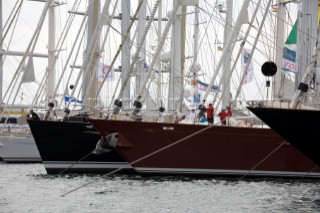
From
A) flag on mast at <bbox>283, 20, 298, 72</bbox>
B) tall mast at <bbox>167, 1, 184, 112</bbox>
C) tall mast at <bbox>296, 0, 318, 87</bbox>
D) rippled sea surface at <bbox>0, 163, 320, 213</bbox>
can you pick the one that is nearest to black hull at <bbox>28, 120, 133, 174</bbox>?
rippled sea surface at <bbox>0, 163, 320, 213</bbox>

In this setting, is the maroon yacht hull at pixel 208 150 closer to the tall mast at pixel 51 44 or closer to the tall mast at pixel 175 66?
the tall mast at pixel 175 66

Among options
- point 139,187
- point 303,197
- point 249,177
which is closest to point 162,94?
point 249,177

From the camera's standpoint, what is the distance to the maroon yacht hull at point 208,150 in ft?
148

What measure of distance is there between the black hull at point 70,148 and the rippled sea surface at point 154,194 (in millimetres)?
2196

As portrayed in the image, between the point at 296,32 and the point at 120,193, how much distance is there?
1519 cm

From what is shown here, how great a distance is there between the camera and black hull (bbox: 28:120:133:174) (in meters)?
50.8

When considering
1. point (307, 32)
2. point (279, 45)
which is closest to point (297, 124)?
point (307, 32)

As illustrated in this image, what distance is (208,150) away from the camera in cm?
4553

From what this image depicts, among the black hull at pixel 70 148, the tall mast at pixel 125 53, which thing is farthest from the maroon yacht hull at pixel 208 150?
Answer: the tall mast at pixel 125 53

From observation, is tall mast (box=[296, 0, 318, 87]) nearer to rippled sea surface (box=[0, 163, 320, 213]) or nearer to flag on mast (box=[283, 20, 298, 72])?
flag on mast (box=[283, 20, 298, 72])

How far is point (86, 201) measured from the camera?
3603cm

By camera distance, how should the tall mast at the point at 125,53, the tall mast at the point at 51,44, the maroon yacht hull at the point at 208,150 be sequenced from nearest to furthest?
1. the maroon yacht hull at the point at 208,150
2. the tall mast at the point at 125,53
3. the tall mast at the point at 51,44

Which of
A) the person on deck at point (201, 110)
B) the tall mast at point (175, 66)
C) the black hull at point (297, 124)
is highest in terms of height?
the tall mast at point (175, 66)

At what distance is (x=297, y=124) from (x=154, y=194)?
7.35 m
